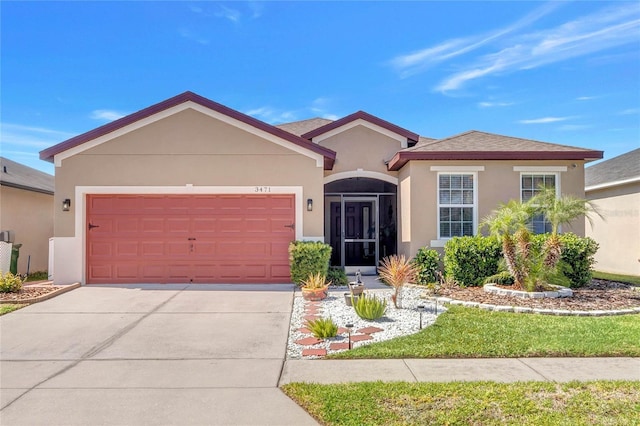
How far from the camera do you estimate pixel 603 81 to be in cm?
1282

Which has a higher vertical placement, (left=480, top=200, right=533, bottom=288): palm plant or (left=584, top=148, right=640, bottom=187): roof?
(left=584, top=148, right=640, bottom=187): roof

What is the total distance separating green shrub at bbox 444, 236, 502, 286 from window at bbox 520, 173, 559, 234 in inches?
94.7

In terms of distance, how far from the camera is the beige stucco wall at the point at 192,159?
35.8 feet

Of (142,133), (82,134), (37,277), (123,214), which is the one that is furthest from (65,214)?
(37,277)

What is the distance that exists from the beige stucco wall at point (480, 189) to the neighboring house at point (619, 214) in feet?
10.6

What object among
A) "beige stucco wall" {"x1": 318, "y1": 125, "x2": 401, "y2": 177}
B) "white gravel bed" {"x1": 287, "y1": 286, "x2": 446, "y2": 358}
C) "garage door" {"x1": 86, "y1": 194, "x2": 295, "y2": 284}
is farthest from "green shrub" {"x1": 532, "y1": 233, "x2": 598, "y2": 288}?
"garage door" {"x1": 86, "y1": 194, "x2": 295, "y2": 284}

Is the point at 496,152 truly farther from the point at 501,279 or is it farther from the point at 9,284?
the point at 9,284

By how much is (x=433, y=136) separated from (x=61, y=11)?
45.5 feet

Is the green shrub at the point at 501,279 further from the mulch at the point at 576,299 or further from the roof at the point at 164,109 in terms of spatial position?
the roof at the point at 164,109

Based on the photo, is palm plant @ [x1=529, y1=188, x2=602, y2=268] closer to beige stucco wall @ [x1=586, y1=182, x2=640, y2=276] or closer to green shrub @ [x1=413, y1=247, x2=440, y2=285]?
green shrub @ [x1=413, y1=247, x2=440, y2=285]

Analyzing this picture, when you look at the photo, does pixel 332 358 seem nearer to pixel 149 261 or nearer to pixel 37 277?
pixel 149 261

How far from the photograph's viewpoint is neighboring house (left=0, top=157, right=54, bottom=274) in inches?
534

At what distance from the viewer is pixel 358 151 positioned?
13391mm

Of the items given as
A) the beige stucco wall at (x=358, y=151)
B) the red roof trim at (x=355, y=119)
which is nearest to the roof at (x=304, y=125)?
the red roof trim at (x=355, y=119)
